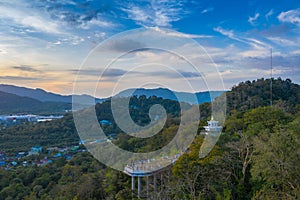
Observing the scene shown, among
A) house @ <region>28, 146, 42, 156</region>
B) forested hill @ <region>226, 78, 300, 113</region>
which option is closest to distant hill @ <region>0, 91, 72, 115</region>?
house @ <region>28, 146, 42, 156</region>

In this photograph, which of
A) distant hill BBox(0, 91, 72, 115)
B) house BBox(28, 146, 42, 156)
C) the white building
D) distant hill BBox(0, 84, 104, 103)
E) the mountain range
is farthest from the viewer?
distant hill BBox(0, 84, 104, 103)

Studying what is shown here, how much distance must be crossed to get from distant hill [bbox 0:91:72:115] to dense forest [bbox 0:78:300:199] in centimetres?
844

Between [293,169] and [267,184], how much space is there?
0.68 m

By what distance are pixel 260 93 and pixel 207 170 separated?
13.8 meters

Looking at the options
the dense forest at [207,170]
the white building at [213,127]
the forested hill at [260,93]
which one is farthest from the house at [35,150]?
the forested hill at [260,93]

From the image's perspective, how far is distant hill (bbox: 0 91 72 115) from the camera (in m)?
A: 24.1

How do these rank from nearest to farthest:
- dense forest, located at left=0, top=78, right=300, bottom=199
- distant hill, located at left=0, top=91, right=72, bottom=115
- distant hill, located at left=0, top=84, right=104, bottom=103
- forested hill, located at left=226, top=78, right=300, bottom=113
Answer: dense forest, located at left=0, top=78, right=300, bottom=199, forested hill, located at left=226, top=78, right=300, bottom=113, distant hill, located at left=0, top=91, right=72, bottom=115, distant hill, located at left=0, top=84, right=104, bottom=103

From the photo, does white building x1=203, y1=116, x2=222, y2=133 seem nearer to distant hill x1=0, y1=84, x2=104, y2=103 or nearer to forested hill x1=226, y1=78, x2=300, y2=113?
forested hill x1=226, y1=78, x2=300, y2=113

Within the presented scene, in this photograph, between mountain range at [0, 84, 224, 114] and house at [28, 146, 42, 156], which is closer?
house at [28, 146, 42, 156]

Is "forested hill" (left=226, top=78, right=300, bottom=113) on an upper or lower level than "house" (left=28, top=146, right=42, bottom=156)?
upper

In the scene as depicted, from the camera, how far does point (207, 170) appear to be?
6.62m

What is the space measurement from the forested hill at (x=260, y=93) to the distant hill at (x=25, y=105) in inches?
507

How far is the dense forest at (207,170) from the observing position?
216 inches

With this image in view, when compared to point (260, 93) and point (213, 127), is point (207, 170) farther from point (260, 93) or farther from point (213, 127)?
point (260, 93)
